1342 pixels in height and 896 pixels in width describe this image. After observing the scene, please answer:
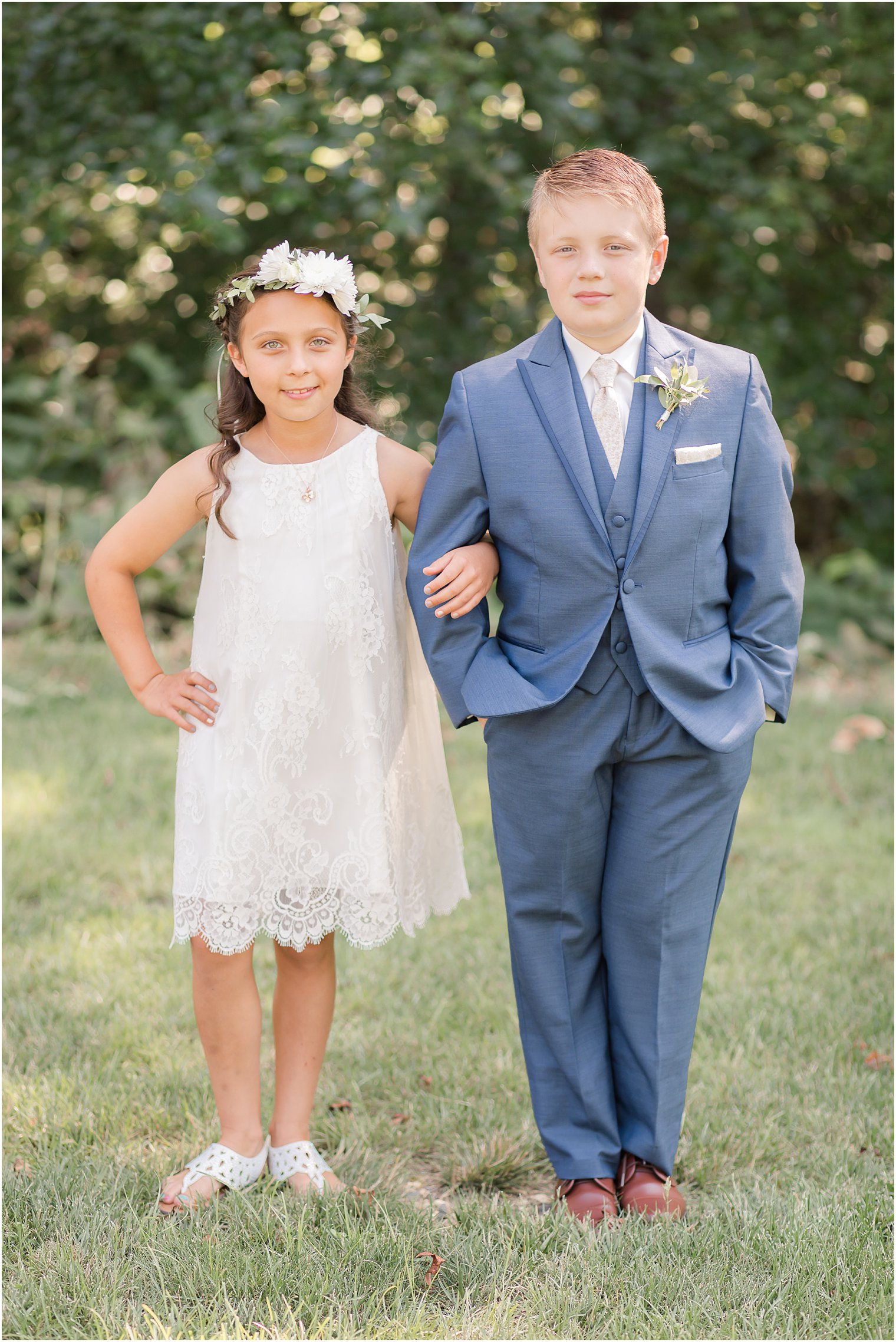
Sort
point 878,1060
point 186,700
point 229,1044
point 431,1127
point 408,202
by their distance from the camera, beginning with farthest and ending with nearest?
point 408,202
point 878,1060
point 431,1127
point 229,1044
point 186,700

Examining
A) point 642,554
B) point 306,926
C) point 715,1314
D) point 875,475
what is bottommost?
point 715,1314

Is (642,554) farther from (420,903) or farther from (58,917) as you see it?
(58,917)

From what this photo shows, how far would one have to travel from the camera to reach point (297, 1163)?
247 cm

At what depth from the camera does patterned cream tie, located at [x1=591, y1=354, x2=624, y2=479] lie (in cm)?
223

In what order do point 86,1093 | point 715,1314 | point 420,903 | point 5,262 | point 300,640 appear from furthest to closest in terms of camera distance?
point 5,262 → point 86,1093 → point 420,903 → point 300,640 → point 715,1314

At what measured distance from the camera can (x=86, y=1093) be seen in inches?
106

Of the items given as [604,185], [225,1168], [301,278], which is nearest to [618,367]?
[604,185]

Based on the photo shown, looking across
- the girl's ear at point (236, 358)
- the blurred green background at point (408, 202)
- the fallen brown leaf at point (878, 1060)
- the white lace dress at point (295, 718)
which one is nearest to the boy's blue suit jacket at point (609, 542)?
the white lace dress at point (295, 718)

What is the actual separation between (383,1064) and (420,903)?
27.6 inches

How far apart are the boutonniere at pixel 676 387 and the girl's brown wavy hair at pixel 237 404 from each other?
1.96ft

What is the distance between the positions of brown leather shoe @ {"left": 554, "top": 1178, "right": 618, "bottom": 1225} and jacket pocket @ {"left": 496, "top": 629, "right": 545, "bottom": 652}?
110 cm

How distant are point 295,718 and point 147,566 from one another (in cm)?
42

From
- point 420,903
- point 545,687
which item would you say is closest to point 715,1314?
point 420,903

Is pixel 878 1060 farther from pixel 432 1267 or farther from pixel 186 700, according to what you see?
pixel 186 700
